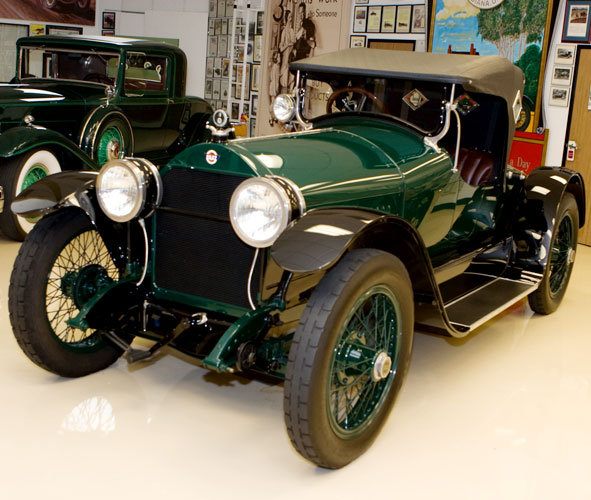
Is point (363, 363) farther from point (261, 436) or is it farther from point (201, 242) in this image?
point (201, 242)

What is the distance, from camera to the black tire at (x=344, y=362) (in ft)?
7.46

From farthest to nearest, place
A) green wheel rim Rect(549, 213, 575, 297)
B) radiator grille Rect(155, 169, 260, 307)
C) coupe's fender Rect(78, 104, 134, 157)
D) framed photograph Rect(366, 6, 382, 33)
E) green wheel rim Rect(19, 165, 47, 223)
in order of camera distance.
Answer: framed photograph Rect(366, 6, 382, 33)
coupe's fender Rect(78, 104, 134, 157)
green wheel rim Rect(19, 165, 47, 223)
green wheel rim Rect(549, 213, 575, 297)
radiator grille Rect(155, 169, 260, 307)

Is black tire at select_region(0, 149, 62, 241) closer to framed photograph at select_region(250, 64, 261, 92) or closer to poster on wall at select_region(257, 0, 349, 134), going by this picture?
poster on wall at select_region(257, 0, 349, 134)

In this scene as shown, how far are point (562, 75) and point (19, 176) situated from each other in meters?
4.86

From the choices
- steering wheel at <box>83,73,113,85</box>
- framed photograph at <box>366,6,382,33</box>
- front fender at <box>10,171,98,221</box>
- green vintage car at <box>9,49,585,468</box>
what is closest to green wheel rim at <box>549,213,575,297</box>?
green vintage car at <box>9,49,585,468</box>

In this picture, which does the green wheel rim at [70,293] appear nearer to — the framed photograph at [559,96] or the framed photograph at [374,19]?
the framed photograph at [559,96]

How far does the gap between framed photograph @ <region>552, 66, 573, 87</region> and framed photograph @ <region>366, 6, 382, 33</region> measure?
7.90ft

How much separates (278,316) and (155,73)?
4.55m

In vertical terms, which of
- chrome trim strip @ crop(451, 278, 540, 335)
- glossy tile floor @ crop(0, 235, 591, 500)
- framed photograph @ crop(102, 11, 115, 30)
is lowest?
glossy tile floor @ crop(0, 235, 591, 500)

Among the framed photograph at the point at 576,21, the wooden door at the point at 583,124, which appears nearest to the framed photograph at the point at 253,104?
the framed photograph at the point at 576,21

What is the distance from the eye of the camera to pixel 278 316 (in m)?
2.66

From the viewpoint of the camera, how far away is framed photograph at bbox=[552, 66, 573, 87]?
6477mm

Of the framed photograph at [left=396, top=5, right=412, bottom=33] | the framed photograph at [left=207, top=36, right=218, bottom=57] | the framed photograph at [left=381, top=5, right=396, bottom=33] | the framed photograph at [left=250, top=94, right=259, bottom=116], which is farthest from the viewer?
the framed photograph at [left=207, top=36, right=218, bottom=57]

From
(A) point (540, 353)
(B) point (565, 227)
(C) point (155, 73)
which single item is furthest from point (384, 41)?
(A) point (540, 353)
